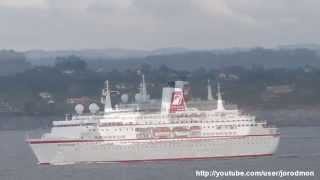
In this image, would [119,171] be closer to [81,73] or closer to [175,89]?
[175,89]

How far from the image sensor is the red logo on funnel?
91.7 m

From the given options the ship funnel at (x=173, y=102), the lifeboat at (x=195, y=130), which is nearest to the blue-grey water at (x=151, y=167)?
the lifeboat at (x=195, y=130)

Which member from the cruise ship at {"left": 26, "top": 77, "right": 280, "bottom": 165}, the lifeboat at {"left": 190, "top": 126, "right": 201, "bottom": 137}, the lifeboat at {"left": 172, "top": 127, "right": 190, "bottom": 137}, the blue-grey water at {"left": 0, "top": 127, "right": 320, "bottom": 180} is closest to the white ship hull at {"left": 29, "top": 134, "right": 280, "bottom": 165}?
the cruise ship at {"left": 26, "top": 77, "right": 280, "bottom": 165}

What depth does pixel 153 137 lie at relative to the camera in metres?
89.2

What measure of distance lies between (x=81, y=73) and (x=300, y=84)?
32.0m

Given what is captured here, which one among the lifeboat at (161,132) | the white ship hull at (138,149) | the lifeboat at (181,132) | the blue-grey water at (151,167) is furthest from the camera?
the lifeboat at (181,132)

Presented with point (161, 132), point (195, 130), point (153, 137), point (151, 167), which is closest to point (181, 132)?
point (195, 130)

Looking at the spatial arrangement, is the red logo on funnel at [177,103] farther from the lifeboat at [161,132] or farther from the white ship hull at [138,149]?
the white ship hull at [138,149]

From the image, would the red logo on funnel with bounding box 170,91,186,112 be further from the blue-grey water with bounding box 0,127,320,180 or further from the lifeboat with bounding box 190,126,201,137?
the blue-grey water with bounding box 0,127,320,180

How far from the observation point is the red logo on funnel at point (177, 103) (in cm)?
9169

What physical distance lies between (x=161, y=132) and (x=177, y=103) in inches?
125

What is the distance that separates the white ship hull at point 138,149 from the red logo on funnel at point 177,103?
294 centimetres

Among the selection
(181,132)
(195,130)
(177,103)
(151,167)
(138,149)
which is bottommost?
(151,167)

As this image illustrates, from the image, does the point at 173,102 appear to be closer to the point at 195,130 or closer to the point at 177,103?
→ the point at 177,103
